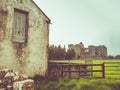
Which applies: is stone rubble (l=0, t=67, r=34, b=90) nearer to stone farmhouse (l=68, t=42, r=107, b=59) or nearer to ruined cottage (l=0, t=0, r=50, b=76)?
ruined cottage (l=0, t=0, r=50, b=76)

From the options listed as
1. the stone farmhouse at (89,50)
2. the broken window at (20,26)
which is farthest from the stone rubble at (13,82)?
the stone farmhouse at (89,50)

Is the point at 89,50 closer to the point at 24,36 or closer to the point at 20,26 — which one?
the point at 24,36

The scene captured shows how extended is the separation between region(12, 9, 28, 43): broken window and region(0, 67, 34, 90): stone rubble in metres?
8.18

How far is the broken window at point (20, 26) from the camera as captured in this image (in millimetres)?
12709

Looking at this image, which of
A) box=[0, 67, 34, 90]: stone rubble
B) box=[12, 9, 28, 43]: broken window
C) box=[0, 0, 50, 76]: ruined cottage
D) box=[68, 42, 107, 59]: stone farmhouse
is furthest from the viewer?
box=[68, 42, 107, 59]: stone farmhouse

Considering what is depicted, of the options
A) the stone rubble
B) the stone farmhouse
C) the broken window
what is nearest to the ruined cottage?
the broken window

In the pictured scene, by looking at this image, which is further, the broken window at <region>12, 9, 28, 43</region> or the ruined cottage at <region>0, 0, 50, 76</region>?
the broken window at <region>12, 9, 28, 43</region>

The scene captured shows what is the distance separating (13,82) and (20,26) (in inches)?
362

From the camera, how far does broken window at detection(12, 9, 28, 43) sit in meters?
12.7

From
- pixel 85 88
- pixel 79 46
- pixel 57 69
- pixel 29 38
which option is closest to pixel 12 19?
pixel 29 38

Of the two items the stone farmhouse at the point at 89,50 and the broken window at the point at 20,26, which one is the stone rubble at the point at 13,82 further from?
the stone farmhouse at the point at 89,50

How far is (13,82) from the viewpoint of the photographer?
14.2 ft

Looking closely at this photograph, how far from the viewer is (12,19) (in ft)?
40.4

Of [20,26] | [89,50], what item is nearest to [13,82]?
[20,26]
